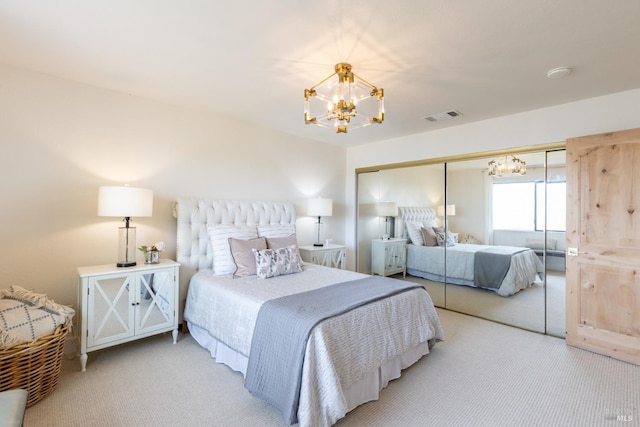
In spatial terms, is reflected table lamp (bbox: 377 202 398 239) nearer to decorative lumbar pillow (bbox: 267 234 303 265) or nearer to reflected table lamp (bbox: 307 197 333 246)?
reflected table lamp (bbox: 307 197 333 246)

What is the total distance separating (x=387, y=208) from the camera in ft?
15.7

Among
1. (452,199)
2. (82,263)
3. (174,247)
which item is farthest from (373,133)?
(82,263)

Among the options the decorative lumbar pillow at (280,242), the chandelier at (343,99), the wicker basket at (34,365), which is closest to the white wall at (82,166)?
the wicker basket at (34,365)

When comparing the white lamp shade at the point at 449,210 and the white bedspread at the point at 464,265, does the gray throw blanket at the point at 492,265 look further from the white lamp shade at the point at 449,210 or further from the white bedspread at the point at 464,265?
the white lamp shade at the point at 449,210

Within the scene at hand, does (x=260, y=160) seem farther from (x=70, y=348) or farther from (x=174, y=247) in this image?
(x=70, y=348)

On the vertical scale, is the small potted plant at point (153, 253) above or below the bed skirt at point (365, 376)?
above

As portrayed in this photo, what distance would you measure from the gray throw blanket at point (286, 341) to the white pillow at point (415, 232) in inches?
89.2

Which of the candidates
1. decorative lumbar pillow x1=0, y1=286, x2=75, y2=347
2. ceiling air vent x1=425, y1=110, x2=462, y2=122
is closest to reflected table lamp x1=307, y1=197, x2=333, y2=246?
ceiling air vent x1=425, y1=110, x2=462, y2=122

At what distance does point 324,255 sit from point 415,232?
1.38 meters

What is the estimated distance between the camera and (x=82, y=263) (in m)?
2.80

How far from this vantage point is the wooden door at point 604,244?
2686mm

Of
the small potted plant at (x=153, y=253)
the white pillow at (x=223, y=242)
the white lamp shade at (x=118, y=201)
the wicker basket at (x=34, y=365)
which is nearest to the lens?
the wicker basket at (x=34, y=365)

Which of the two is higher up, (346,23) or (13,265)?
(346,23)

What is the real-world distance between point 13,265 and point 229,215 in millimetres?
1852
